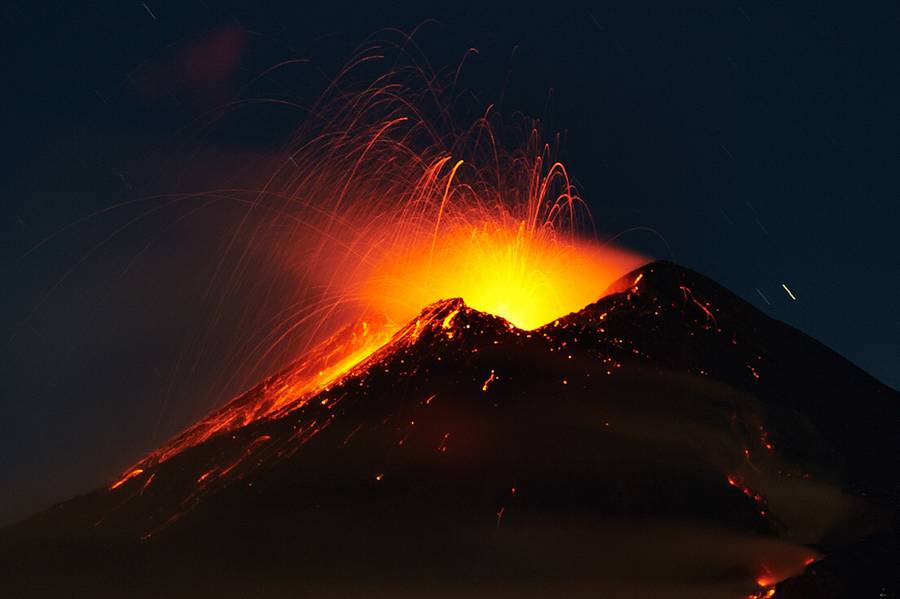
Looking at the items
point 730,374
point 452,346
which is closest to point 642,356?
point 730,374

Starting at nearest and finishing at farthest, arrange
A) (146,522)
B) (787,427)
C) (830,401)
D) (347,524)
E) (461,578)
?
(461,578) → (347,524) → (146,522) → (787,427) → (830,401)

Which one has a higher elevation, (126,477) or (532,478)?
(126,477)

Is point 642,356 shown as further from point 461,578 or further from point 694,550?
point 461,578

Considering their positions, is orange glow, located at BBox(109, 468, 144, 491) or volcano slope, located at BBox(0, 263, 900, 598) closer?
volcano slope, located at BBox(0, 263, 900, 598)

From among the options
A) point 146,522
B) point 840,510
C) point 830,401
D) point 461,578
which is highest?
point 830,401

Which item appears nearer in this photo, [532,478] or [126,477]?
[532,478]

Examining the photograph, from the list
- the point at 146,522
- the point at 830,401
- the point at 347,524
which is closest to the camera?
the point at 347,524

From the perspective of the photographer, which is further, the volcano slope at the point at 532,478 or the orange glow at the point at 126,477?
the orange glow at the point at 126,477

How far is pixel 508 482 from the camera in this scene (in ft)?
112

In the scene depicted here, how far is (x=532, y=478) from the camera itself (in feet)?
112

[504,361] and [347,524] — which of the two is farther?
[504,361]

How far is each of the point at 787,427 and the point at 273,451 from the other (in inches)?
663

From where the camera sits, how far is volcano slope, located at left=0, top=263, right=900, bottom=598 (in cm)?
2973

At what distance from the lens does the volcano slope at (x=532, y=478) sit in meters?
29.7
